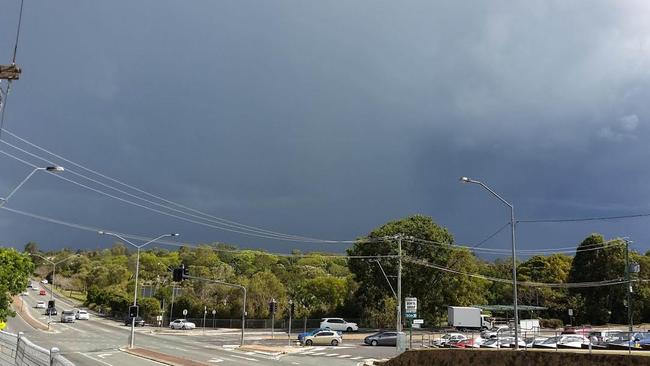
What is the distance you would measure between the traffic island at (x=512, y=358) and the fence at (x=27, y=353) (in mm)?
17828

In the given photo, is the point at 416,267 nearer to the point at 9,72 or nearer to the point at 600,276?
the point at 600,276

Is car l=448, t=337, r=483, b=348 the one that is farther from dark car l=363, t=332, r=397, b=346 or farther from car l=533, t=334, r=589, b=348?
dark car l=363, t=332, r=397, b=346

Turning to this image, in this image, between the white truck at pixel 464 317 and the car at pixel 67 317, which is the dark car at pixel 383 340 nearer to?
the white truck at pixel 464 317

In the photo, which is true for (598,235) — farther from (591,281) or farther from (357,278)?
(357,278)

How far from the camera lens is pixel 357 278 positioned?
298 ft

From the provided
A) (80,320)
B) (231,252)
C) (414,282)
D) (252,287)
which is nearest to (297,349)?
(414,282)

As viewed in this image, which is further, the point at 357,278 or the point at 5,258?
the point at 357,278

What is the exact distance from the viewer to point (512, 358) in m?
25.2

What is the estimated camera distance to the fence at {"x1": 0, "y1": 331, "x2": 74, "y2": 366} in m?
9.06

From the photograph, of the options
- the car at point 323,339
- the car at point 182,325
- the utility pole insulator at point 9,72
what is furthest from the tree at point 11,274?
the car at point 182,325

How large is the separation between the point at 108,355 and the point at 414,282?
53.2 meters

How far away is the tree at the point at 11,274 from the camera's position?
47.9 metres

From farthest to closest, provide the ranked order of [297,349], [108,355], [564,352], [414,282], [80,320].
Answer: [80,320]
[414,282]
[297,349]
[108,355]
[564,352]

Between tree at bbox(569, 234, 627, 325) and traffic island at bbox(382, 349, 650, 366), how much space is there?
75.3 m
